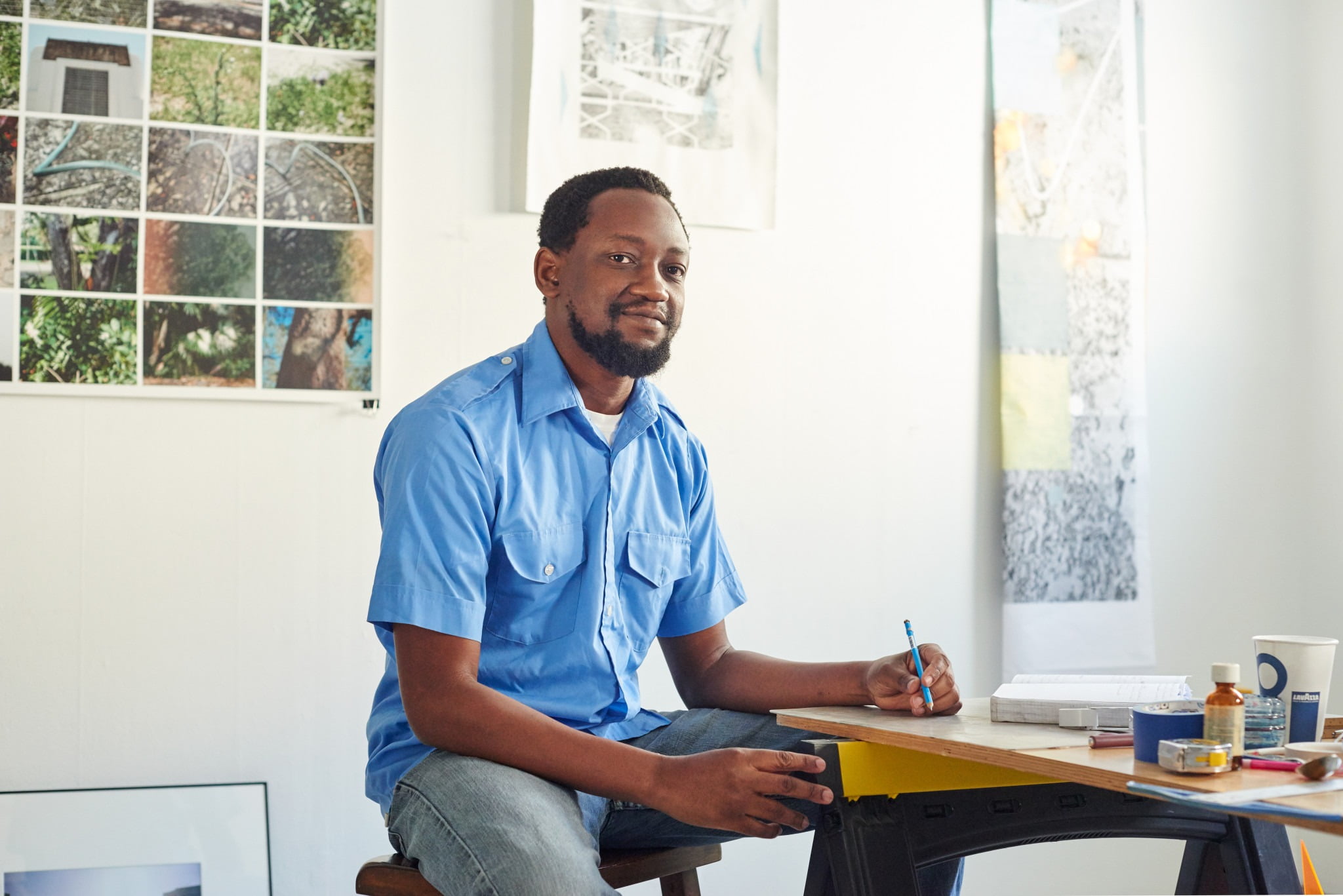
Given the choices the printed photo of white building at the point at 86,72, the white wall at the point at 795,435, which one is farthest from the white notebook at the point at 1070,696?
the printed photo of white building at the point at 86,72

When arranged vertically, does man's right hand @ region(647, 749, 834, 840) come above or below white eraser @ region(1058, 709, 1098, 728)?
below

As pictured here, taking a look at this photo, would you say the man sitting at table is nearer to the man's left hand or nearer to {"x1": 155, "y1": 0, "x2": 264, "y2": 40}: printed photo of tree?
the man's left hand

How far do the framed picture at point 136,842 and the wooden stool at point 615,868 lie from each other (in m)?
0.70

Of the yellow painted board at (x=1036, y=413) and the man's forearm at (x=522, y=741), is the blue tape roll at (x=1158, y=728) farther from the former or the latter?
the yellow painted board at (x=1036, y=413)

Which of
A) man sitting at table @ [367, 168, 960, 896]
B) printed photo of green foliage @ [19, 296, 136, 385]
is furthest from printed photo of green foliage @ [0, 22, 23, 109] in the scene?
man sitting at table @ [367, 168, 960, 896]

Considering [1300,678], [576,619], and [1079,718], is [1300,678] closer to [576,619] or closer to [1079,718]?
[1079,718]

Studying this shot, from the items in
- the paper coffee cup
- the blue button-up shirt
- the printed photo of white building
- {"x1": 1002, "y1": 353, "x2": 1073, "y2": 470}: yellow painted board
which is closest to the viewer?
the paper coffee cup

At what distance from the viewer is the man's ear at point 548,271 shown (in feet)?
5.98

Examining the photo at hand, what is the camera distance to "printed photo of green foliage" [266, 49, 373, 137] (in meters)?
2.23

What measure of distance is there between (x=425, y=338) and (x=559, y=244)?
1.86 ft

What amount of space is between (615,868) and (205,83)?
5.10ft

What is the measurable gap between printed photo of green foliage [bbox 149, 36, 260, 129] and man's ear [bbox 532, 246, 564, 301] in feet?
2.41

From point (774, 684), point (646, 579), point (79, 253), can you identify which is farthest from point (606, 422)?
point (79, 253)

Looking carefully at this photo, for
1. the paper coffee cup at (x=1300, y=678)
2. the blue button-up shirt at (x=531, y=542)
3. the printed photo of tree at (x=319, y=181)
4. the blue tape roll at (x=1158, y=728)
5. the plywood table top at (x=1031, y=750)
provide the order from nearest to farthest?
the plywood table top at (x=1031, y=750)
the blue tape roll at (x=1158, y=728)
the paper coffee cup at (x=1300, y=678)
the blue button-up shirt at (x=531, y=542)
the printed photo of tree at (x=319, y=181)
